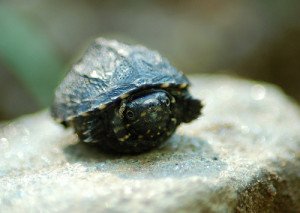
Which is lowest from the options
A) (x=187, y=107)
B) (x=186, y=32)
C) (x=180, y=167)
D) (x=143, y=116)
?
(x=180, y=167)

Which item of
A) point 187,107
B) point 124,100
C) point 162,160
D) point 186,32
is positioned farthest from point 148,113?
point 186,32

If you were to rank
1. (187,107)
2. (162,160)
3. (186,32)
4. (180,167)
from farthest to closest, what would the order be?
(186,32) < (187,107) < (162,160) < (180,167)

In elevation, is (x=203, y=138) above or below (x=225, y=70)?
below

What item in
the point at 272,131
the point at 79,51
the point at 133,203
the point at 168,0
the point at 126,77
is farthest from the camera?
the point at 168,0

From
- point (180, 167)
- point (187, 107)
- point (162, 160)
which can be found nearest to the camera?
point (180, 167)

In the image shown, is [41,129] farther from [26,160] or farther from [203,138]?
[203,138]

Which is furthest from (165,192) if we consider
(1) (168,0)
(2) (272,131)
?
(1) (168,0)

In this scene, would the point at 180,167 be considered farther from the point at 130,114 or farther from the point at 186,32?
the point at 186,32

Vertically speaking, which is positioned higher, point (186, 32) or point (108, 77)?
point (186, 32)
